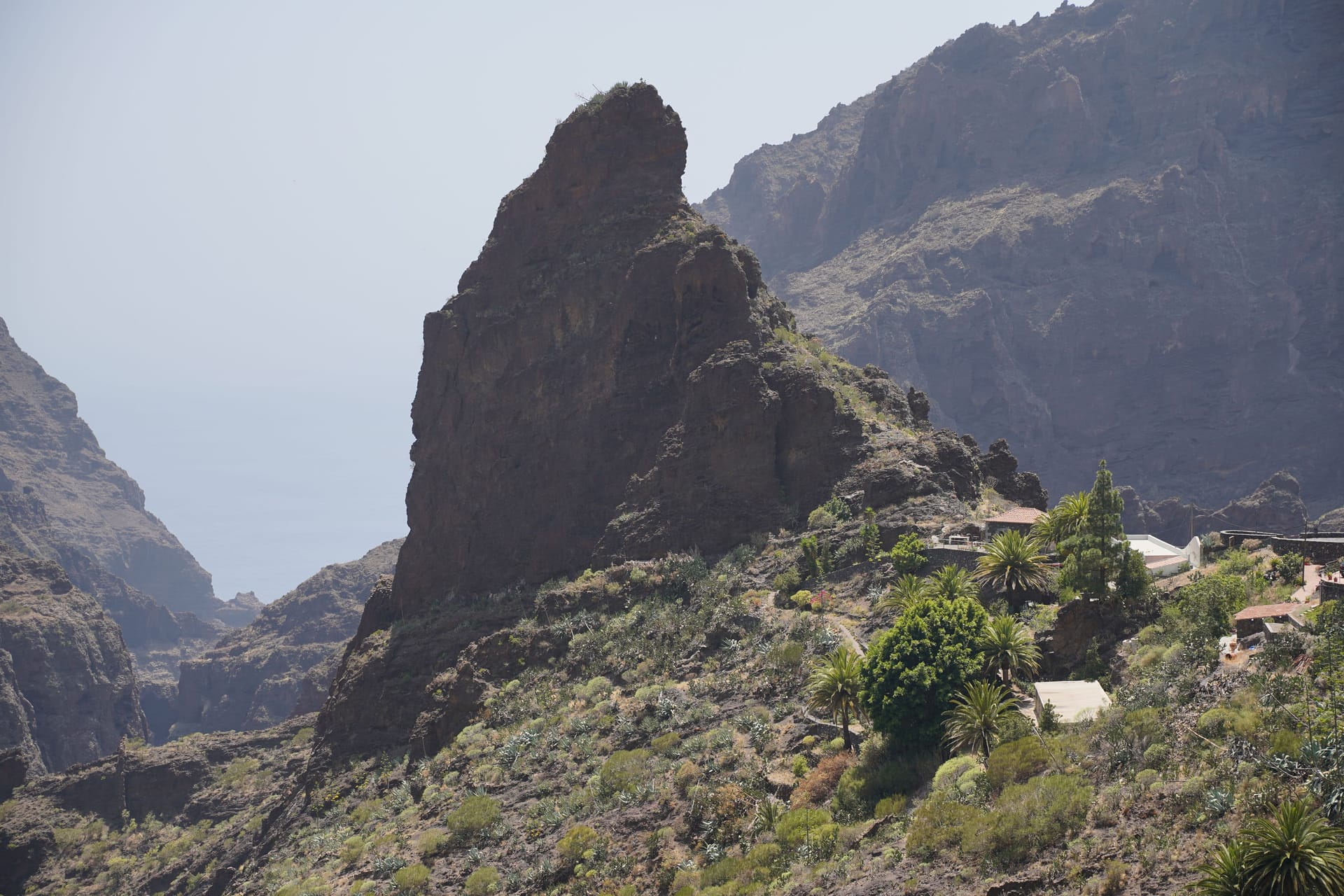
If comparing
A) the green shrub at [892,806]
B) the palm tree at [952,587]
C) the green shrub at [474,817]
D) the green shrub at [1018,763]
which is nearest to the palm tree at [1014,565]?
the palm tree at [952,587]

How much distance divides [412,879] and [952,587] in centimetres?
2519

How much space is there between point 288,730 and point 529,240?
4776cm

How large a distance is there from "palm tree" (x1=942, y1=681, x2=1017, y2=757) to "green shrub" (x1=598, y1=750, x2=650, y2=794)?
13.7 meters

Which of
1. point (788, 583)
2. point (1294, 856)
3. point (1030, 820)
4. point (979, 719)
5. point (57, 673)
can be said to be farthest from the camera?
point (57, 673)

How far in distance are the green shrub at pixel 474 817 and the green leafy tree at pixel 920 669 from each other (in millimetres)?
17288

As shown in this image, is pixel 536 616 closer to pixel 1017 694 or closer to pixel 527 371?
pixel 527 371

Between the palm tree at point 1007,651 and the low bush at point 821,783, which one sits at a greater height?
the palm tree at point 1007,651

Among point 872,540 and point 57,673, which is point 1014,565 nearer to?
point 872,540

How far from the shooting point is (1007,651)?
44000 mm

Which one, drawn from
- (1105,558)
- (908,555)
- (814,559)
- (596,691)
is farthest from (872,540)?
(596,691)

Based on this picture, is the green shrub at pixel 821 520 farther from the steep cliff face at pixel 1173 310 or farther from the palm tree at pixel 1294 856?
the steep cliff face at pixel 1173 310

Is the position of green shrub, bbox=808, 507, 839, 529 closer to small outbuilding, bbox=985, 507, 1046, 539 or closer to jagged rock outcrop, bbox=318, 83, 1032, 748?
jagged rock outcrop, bbox=318, 83, 1032, 748

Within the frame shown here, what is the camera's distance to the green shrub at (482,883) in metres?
46.8

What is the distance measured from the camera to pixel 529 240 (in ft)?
266
